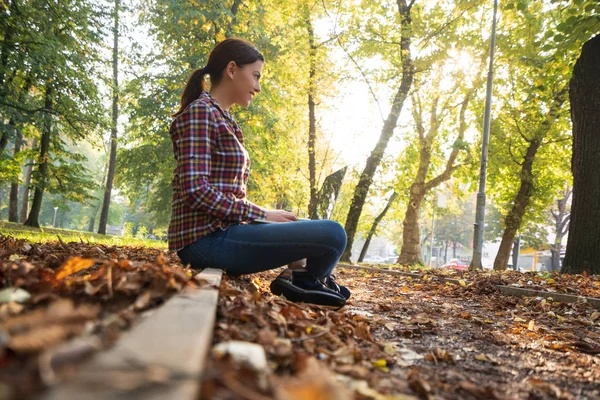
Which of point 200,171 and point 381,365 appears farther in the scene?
point 200,171

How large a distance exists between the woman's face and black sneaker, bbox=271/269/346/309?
1.41m

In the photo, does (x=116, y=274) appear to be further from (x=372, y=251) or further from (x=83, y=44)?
(x=372, y=251)

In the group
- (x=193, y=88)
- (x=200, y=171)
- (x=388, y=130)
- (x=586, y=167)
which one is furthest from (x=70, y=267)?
(x=388, y=130)

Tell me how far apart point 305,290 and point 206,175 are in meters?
1.10

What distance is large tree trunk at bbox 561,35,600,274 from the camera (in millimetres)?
6770

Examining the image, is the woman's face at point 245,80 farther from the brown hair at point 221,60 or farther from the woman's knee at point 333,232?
the woman's knee at point 333,232

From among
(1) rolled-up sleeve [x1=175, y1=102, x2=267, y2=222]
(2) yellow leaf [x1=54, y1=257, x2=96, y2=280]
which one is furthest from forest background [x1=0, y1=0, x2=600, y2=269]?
(2) yellow leaf [x1=54, y1=257, x2=96, y2=280]

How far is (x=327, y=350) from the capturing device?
6.37 feet

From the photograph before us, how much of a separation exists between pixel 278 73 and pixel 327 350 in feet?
43.7

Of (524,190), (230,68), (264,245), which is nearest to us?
(264,245)

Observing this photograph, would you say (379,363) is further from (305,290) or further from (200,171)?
(200,171)

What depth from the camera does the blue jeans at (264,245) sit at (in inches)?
117

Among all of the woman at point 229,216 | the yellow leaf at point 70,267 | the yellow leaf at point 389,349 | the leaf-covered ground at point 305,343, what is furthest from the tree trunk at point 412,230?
the yellow leaf at point 70,267

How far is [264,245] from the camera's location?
2977 millimetres
